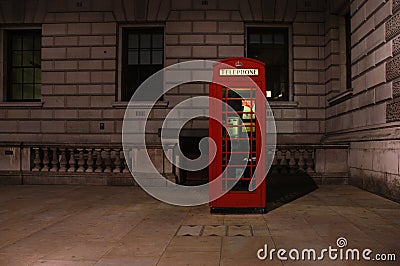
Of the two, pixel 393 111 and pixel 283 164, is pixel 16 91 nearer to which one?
pixel 283 164

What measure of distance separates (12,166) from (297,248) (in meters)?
9.49

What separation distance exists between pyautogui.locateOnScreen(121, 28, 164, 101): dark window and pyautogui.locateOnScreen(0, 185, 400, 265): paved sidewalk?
6595mm

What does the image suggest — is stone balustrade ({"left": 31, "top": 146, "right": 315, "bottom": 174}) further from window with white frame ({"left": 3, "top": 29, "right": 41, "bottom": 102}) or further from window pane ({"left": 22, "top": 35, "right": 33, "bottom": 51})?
window pane ({"left": 22, "top": 35, "right": 33, "bottom": 51})

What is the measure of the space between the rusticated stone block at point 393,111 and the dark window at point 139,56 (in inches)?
326

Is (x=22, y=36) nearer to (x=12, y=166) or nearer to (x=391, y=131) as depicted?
(x=12, y=166)

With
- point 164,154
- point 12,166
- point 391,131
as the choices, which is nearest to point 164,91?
point 164,154

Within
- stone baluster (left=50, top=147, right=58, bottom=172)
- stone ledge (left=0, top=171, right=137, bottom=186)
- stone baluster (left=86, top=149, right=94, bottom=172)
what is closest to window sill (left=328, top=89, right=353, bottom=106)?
stone ledge (left=0, top=171, right=137, bottom=186)

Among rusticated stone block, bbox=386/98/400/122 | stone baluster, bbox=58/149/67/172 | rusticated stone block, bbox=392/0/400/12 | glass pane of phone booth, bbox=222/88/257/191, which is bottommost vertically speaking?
stone baluster, bbox=58/149/67/172

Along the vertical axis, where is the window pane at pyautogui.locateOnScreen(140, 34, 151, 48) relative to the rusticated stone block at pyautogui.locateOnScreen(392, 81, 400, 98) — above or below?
above

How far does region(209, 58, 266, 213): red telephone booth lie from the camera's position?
23.4ft

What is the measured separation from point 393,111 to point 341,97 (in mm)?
3417

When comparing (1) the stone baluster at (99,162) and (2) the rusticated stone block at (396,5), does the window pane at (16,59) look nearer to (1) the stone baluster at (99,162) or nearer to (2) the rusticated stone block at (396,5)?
(1) the stone baluster at (99,162)

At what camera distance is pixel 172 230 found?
19.4 feet

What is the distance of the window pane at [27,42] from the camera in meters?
15.2
